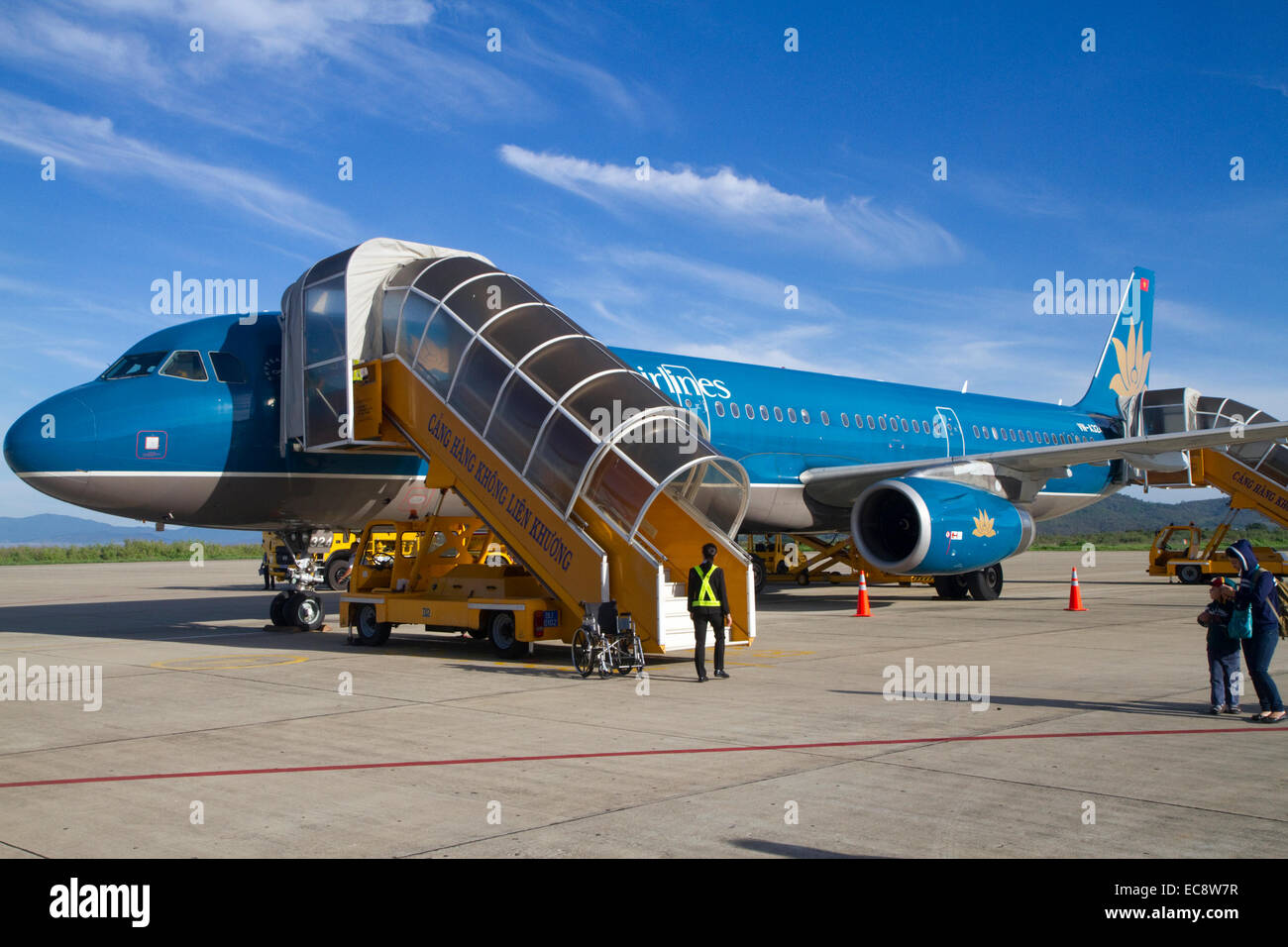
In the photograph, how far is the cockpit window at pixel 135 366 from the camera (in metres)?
14.2

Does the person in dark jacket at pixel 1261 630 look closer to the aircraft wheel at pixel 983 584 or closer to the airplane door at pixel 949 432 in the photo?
the aircraft wheel at pixel 983 584

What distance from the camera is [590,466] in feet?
37.6

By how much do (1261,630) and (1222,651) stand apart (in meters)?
0.34

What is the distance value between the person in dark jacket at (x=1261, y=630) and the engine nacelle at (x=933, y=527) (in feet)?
25.2

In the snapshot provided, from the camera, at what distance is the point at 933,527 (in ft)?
53.2

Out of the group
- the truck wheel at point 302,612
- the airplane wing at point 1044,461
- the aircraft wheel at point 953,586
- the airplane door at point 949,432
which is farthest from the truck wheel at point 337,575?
the airplane door at point 949,432

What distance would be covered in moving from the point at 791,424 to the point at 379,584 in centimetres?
889

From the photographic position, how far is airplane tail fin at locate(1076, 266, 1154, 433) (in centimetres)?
3108

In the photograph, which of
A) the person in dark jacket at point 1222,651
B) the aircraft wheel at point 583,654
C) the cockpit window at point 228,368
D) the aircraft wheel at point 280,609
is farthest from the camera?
the aircraft wheel at point 280,609

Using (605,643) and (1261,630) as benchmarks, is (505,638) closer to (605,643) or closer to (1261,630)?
(605,643)

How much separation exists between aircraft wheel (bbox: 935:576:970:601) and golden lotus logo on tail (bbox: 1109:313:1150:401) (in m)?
12.2

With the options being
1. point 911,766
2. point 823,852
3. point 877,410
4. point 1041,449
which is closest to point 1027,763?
point 911,766

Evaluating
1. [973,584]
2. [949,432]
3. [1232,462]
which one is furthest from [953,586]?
[1232,462]
